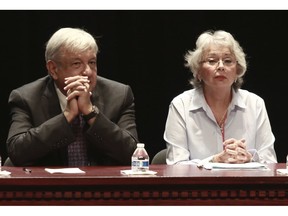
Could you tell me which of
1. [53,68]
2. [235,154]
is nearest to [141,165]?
[235,154]

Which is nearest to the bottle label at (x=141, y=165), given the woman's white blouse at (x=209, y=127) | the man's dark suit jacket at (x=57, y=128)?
the man's dark suit jacket at (x=57, y=128)

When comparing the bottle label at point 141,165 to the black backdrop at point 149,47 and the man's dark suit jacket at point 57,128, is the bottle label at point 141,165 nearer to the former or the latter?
the man's dark suit jacket at point 57,128

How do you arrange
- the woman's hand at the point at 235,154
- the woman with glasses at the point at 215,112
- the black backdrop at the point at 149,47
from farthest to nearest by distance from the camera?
1. the black backdrop at the point at 149,47
2. the woman with glasses at the point at 215,112
3. the woman's hand at the point at 235,154

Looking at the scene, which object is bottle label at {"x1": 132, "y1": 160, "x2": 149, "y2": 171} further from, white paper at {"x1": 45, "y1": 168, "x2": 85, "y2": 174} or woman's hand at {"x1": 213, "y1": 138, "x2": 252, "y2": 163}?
woman's hand at {"x1": 213, "y1": 138, "x2": 252, "y2": 163}

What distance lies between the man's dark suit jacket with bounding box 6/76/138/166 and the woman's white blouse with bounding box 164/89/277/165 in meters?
0.27

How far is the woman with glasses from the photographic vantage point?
4.18 meters

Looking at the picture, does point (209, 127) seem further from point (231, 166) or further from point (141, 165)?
point (141, 165)

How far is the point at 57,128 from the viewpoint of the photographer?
3770 millimetres

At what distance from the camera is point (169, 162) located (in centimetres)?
410

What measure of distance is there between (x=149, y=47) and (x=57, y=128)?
5.88 ft

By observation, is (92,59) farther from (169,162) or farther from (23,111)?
(169,162)

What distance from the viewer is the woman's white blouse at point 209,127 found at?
4.18 meters

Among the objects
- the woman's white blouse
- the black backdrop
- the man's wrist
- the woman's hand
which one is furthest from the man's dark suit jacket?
the black backdrop

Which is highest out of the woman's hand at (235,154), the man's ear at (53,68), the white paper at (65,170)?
the man's ear at (53,68)
